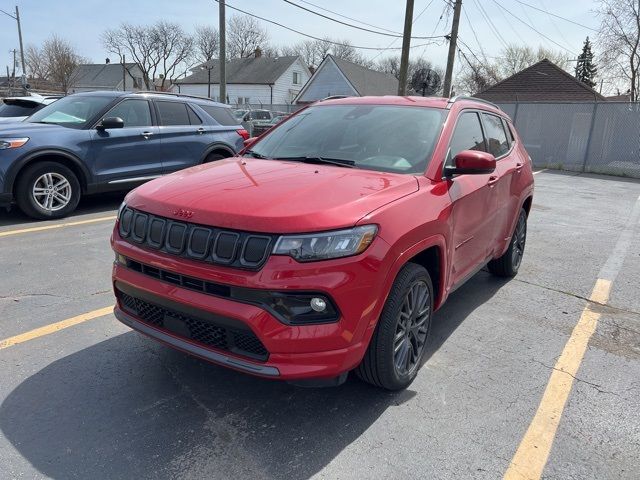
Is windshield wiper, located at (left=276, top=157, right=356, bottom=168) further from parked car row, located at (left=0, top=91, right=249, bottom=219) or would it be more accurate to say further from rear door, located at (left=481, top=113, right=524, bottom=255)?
parked car row, located at (left=0, top=91, right=249, bottom=219)

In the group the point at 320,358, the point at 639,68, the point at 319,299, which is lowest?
the point at 320,358

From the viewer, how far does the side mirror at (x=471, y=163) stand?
328cm

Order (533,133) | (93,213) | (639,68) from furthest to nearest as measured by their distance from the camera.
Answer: (639,68)
(533,133)
(93,213)

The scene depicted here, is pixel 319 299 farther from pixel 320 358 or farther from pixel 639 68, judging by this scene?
pixel 639 68

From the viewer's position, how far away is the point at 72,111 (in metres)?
7.54

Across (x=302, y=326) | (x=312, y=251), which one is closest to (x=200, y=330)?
(x=302, y=326)

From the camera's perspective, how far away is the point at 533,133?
66.9ft

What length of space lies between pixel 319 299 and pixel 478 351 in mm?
1843

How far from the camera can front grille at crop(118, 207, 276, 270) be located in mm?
2426

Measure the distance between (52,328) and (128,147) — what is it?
178 inches

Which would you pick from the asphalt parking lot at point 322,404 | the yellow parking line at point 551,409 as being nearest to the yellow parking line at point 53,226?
the asphalt parking lot at point 322,404

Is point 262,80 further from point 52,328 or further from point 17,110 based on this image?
point 52,328

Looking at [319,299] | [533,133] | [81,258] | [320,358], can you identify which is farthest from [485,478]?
[533,133]

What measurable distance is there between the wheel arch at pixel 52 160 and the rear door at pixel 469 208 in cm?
548
